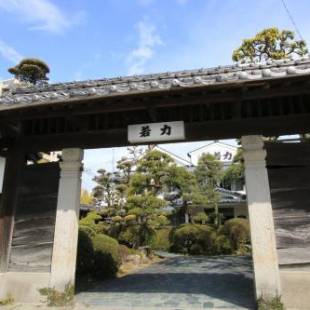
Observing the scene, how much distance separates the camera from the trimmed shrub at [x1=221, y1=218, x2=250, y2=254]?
22.5 metres

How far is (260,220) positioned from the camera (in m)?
7.01

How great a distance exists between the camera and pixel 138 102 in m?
7.01

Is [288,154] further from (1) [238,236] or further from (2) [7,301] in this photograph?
(1) [238,236]

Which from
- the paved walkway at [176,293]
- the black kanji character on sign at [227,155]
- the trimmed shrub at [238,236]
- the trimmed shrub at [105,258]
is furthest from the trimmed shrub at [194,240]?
the black kanji character on sign at [227,155]

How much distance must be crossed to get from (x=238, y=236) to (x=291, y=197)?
54.8 ft

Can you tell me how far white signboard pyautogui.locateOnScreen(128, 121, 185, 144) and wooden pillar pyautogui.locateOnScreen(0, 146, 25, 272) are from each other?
2957 mm

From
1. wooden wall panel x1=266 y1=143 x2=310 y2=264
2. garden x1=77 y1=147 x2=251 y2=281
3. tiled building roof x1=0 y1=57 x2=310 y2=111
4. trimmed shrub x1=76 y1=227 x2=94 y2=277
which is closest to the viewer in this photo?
tiled building roof x1=0 y1=57 x2=310 y2=111

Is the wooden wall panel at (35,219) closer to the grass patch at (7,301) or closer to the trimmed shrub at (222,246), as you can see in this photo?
the grass patch at (7,301)

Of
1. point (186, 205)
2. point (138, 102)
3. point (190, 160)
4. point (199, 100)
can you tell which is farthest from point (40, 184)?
point (190, 160)

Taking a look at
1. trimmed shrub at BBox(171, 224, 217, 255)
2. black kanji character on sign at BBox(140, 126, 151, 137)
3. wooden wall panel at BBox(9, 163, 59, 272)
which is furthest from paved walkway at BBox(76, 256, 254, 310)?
trimmed shrub at BBox(171, 224, 217, 255)

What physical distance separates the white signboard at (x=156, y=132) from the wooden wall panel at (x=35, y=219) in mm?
2164

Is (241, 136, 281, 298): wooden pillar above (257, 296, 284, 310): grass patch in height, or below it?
above

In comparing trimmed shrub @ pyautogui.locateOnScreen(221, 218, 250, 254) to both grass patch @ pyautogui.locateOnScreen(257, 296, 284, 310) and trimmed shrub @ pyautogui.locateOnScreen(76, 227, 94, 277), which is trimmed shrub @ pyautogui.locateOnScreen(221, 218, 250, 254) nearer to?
trimmed shrub @ pyautogui.locateOnScreen(76, 227, 94, 277)

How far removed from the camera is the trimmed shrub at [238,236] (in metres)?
22.5
